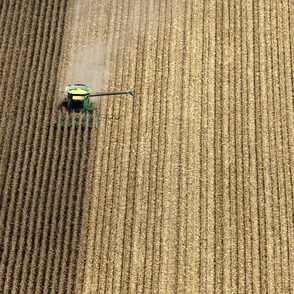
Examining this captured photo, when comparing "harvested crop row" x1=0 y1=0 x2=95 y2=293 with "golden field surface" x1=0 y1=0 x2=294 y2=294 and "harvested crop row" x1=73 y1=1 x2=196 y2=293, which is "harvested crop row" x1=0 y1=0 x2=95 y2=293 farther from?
"harvested crop row" x1=73 y1=1 x2=196 y2=293

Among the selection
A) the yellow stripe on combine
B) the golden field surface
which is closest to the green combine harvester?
the yellow stripe on combine

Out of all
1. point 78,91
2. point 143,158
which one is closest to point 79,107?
point 78,91

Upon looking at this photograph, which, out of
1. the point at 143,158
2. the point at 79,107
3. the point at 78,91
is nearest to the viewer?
the point at 78,91

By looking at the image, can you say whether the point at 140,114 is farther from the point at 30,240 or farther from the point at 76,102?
the point at 30,240

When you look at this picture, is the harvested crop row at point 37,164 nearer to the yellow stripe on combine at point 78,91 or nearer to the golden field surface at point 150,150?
the golden field surface at point 150,150

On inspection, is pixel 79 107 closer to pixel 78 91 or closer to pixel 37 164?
pixel 78 91
